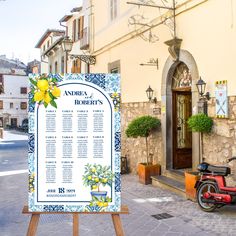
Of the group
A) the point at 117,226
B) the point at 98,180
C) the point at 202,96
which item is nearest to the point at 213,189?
the point at 202,96

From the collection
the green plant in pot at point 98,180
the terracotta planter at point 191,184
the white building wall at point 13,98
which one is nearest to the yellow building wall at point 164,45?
the terracotta planter at point 191,184

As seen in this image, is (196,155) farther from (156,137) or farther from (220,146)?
(156,137)

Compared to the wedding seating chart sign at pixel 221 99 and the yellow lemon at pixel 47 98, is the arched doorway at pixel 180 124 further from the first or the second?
the yellow lemon at pixel 47 98

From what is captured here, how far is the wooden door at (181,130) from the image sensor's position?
9.73m

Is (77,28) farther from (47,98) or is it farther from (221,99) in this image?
(47,98)

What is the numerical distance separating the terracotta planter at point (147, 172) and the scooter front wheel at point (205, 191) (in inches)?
113

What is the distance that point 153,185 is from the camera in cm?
945

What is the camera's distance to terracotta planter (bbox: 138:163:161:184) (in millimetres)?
9625

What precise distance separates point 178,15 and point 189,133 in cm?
→ 320

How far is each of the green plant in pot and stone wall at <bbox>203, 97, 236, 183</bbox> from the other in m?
4.28

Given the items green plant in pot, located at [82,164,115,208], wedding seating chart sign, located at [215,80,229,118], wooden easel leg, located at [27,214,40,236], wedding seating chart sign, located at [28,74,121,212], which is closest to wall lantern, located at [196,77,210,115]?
wedding seating chart sign, located at [215,80,229,118]

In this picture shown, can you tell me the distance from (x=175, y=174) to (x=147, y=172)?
838mm

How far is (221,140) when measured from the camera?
24.5ft

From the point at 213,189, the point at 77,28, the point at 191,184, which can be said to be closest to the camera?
the point at 213,189
